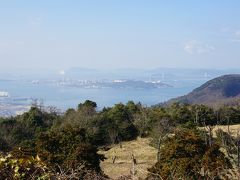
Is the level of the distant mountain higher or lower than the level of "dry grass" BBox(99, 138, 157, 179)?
lower

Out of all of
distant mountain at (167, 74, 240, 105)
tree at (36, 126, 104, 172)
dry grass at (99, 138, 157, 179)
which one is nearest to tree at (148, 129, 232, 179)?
tree at (36, 126, 104, 172)

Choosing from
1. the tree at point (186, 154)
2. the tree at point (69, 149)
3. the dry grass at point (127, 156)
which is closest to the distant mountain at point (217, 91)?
the dry grass at point (127, 156)

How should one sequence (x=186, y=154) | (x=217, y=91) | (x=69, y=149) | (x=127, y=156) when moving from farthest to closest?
(x=217, y=91), (x=127, y=156), (x=69, y=149), (x=186, y=154)

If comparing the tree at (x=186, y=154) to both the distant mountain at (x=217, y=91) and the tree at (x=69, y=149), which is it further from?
the distant mountain at (x=217, y=91)

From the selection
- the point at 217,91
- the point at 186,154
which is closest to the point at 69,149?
the point at 186,154

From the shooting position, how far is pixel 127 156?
39.2 meters

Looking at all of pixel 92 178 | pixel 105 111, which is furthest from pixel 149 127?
pixel 92 178

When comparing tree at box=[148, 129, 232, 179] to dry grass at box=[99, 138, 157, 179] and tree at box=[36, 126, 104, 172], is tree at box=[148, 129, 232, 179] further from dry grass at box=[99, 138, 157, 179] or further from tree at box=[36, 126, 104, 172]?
dry grass at box=[99, 138, 157, 179]

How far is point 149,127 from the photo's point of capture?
50.6 m

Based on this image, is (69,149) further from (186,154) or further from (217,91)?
(217,91)

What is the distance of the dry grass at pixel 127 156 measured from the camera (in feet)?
105

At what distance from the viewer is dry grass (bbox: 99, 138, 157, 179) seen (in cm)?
3206

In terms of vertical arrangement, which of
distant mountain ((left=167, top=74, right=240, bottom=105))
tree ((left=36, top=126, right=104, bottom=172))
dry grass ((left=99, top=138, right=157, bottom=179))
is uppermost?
tree ((left=36, top=126, right=104, bottom=172))

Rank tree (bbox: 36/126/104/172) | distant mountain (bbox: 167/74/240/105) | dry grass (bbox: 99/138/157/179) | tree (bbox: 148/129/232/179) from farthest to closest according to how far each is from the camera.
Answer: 1. distant mountain (bbox: 167/74/240/105)
2. dry grass (bbox: 99/138/157/179)
3. tree (bbox: 36/126/104/172)
4. tree (bbox: 148/129/232/179)
